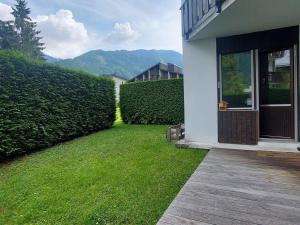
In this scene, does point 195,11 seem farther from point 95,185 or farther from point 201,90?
point 95,185

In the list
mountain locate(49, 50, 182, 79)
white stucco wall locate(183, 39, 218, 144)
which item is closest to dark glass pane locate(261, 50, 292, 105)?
white stucco wall locate(183, 39, 218, 144)

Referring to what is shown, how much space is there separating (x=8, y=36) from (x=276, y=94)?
1139 inches

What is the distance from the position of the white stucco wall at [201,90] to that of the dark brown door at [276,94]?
102cm

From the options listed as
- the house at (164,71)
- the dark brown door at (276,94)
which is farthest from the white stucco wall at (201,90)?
the house at (164,71)

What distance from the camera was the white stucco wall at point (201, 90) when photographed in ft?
16.5

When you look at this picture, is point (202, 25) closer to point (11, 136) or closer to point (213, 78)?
point (213, 78)

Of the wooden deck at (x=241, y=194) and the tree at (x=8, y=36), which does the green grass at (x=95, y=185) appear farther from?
the tree at (x=8, y=36)

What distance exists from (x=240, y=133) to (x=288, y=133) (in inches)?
38.5

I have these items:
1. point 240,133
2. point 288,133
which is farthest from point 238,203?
point 288,133

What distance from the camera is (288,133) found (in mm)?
4625

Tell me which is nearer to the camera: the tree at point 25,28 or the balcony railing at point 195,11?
the balcony railing at point 195,11

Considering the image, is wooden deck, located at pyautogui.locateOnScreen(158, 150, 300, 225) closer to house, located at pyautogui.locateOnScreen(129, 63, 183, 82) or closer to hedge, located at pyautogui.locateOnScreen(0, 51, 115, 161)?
hedge, located at pyautogui.locateOnScreen(0, 51, 115, 161)

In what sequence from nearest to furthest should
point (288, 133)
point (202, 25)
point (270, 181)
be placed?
point (270, 181)
point (202, 25)
point (288, 133)

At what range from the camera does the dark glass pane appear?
14.9 feet
